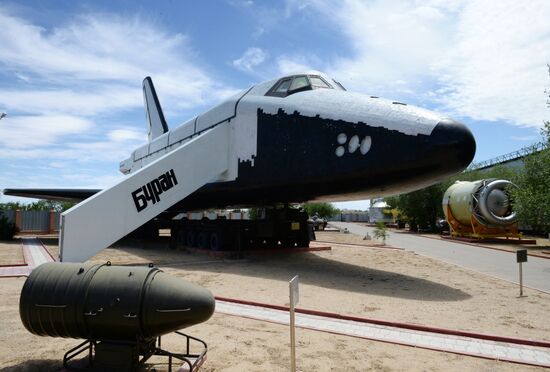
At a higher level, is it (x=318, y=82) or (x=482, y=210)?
(x=318, y=82)

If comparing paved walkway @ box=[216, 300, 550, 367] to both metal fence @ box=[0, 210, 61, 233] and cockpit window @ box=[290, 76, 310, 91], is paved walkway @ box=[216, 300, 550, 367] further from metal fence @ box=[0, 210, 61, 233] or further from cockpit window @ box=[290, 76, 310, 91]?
metal fence @ box=[0, 210, 61, 233]

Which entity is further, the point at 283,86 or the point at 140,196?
the point at 283,86

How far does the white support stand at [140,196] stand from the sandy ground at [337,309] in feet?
5.63

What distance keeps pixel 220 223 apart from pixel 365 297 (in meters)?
8.25

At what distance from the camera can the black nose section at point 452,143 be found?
884 centimetres

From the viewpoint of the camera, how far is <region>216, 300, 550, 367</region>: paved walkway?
5551mm

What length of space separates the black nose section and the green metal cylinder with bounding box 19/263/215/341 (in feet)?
20.6

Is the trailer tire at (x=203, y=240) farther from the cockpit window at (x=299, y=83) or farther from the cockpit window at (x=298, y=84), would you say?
the cockpit window at (x=299, y=83)

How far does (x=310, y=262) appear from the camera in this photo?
47.8 ft

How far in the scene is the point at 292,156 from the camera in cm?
1173

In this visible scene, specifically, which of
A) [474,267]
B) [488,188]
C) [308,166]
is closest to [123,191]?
[308,166]

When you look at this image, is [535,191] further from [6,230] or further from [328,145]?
[6,230]

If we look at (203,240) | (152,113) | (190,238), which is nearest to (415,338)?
→ (203,240)

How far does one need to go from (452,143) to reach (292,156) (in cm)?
435
